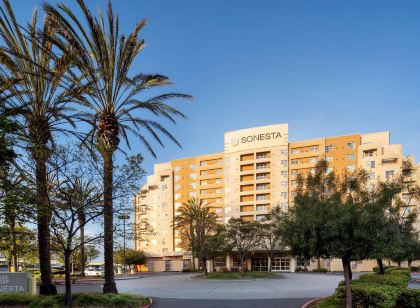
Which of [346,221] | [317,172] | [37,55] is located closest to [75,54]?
[37,55]

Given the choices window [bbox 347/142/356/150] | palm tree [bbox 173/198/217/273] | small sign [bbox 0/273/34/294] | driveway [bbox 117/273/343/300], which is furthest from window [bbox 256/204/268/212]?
small sign [bbox 0/273/34/294]

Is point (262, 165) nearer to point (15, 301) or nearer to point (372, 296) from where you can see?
point (15, 301)

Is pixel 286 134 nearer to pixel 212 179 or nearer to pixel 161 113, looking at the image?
pixel 212 179

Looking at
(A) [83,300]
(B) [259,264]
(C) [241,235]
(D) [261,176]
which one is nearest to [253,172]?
(D) [261,176]

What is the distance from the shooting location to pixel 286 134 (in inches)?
3462

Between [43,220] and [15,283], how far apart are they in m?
8.02

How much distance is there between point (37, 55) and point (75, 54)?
92.0 inches

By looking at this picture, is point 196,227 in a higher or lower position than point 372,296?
lower

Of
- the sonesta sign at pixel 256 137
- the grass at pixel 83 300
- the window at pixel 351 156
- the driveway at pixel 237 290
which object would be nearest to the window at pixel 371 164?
the window at pixel 351 156

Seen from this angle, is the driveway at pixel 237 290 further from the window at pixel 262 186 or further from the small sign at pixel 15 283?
the window at pixel 262 186

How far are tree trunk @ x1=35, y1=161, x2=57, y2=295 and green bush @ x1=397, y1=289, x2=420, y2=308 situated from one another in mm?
14463

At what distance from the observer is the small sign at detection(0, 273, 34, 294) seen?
2203 centimetres

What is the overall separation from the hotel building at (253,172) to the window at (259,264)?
0.41 meters

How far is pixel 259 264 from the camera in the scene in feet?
283
